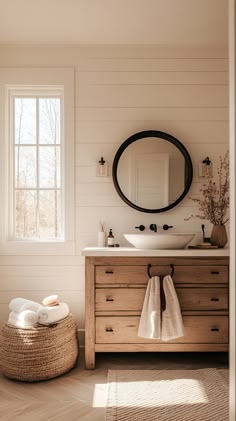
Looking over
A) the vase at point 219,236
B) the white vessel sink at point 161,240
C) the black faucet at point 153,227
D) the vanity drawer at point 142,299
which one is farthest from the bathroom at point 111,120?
the vanity drawer at point 142,299

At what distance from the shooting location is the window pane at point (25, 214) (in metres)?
3.51

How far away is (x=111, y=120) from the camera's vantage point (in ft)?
11.3

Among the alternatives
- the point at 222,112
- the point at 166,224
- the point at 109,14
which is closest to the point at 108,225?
the point at 166,224

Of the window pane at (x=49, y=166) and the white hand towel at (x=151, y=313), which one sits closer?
the white hand towel at (x=151, y=313)

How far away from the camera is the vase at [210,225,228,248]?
10.3 feet

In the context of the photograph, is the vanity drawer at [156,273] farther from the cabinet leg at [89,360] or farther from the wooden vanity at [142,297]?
the cabinet leg at [89,360]

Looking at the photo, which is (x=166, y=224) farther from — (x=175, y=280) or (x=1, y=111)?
(x=1, y=111)

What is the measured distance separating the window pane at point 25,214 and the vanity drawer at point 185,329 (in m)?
1.06

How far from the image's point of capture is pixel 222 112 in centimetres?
346

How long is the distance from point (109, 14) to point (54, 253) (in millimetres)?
1901

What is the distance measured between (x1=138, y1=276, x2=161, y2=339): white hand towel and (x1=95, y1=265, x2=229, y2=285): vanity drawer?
94mm

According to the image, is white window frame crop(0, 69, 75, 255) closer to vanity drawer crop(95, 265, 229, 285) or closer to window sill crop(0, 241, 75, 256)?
window sill crop(0, 241, 75, 256)

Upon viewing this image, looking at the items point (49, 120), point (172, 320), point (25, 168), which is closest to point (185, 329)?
point (172, 320)

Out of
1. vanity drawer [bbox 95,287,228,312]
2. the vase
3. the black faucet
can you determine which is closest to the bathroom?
the black faucet
